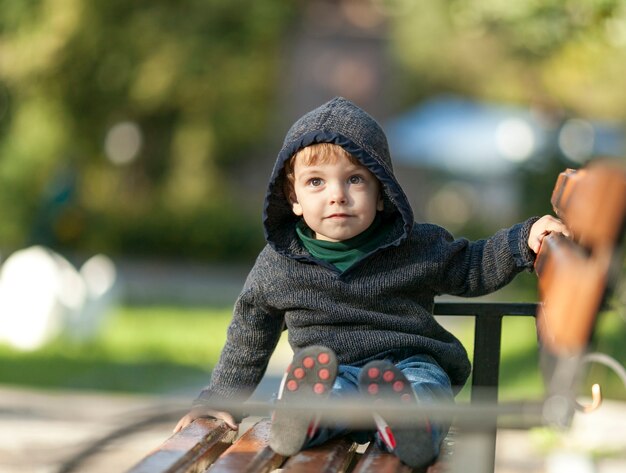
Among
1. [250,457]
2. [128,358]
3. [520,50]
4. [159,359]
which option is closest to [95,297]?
[128,358]

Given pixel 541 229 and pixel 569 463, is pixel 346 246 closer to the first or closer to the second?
pixel 541 229

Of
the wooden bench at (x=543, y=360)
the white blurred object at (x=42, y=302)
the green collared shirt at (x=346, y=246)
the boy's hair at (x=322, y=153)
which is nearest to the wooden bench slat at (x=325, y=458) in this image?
the wooden bench at (x=543, y=360)

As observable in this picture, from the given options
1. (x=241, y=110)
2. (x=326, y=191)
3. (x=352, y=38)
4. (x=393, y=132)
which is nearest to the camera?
(x=326, y=191)

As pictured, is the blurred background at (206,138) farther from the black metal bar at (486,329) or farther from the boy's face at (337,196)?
the boy's face at (337,196)

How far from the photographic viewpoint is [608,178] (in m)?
2.15

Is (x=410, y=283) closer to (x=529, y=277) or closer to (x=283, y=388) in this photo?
(x=283, y=388)

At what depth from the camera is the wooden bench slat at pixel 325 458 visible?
2.58m

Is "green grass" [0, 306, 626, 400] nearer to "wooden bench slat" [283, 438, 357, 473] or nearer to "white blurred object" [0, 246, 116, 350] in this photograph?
"white blurred object" [0, 246, 116, 350]

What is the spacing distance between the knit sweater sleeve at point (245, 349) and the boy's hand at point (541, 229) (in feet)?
2.21

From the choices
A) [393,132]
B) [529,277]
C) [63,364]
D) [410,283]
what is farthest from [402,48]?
[410,283]

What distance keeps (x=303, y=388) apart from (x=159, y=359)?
21.1ft

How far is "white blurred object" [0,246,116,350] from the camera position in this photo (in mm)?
9430

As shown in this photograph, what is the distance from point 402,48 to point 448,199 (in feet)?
19.2

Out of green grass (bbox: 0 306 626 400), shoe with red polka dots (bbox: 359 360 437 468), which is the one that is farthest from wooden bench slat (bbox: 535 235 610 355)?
green grass (bbox: 0 306 626 400)
